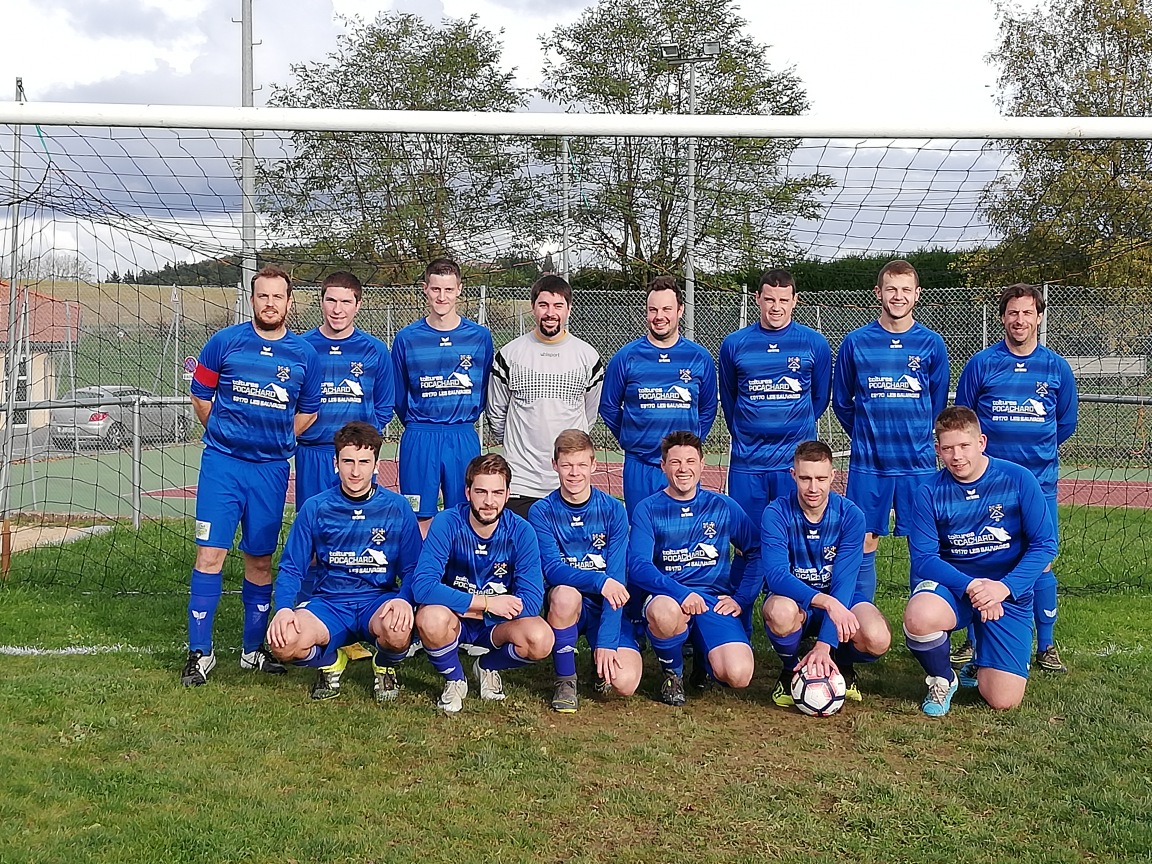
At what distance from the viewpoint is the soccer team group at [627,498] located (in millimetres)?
4324

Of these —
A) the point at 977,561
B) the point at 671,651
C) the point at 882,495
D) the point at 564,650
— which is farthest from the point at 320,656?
the point at 977,561

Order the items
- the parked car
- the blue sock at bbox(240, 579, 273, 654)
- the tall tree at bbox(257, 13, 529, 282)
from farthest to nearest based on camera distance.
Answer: the parked car, the tall tree at bbox(257, 13, 529, 282), the blue sock at bbox(240, 579, 273, 654)

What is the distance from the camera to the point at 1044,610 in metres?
4.89

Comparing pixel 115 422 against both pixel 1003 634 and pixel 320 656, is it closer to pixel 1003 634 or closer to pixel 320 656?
pixel 320 656

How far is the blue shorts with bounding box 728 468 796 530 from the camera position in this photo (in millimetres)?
5102

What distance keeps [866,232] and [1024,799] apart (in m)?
4.20

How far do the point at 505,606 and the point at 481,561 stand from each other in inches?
11.2

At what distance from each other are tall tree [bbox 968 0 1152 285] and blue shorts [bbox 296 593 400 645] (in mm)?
4550

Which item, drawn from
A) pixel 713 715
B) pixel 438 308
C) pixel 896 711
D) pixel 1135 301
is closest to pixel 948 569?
pixel 896 711

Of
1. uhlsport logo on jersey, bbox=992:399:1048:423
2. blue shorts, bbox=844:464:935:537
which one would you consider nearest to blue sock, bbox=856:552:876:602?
blue shorts, bbox=844:464:935:537

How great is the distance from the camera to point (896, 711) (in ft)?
14.0

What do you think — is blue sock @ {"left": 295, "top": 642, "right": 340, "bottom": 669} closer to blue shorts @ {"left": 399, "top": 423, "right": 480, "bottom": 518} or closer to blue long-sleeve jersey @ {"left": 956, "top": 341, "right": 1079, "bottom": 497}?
blue shorts @ {"left": 399, "top": 423, "right": 480, "bottom": 518}

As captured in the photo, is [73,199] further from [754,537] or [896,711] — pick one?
[896,711]

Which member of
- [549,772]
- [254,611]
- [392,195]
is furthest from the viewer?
[392,195]
